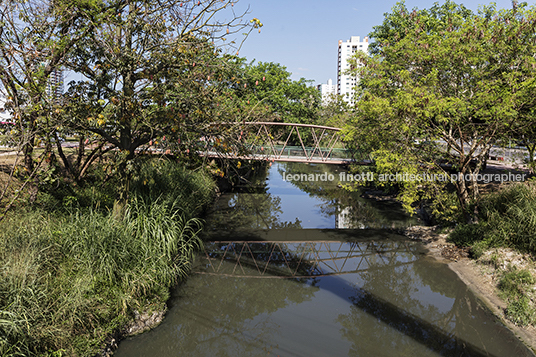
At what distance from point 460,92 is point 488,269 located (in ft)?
23.9

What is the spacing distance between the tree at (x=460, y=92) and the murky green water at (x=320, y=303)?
4051 mm

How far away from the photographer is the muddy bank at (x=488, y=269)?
28.6 ft

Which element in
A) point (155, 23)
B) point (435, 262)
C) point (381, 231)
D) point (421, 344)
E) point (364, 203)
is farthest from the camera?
point (364, 203)

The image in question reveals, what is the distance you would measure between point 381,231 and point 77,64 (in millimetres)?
14873

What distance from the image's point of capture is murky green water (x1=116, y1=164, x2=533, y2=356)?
7965 millimetres

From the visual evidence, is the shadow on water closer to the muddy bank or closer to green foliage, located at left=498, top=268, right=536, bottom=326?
the muddy bank

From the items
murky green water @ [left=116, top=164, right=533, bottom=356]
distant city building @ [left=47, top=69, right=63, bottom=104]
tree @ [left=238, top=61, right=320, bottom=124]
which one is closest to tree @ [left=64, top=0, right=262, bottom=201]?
distant city building @ [left=47, top=69, right=63, bottom=104]

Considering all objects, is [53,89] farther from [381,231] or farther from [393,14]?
[393,14]

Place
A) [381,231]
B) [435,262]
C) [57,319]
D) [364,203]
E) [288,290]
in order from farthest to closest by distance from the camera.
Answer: [364,203] < [381,231] < [435,262] < [288,290] < [57,319]

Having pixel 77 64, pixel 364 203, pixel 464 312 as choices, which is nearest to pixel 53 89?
pixel 77 64

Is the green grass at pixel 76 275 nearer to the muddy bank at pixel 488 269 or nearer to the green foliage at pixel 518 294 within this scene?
the muddy bank at pixel 488 269

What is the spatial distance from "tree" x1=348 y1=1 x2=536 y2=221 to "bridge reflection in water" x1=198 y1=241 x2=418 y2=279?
2.86m

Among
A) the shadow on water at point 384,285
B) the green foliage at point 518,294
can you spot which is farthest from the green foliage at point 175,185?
the green foliage at point 518,294

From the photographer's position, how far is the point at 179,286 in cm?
1032
